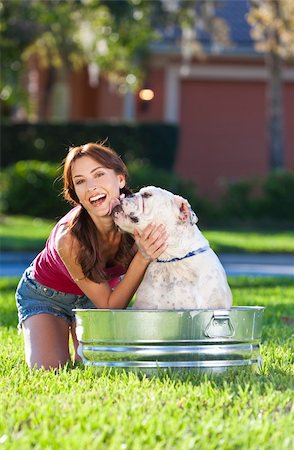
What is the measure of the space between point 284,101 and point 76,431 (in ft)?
69.5

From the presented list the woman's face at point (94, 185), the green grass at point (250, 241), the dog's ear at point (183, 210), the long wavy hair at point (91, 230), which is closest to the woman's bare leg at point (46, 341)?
the long wavy hair at point (91, 230)

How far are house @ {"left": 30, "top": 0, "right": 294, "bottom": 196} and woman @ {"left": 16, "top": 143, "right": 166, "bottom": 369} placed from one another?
1770cm

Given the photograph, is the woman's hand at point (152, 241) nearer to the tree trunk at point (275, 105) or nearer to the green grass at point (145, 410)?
the green grass at point (145, 410)

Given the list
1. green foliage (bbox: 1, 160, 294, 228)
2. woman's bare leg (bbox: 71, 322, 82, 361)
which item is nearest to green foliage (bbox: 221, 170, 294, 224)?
green foliage (bbox: 1, 160, 294, 228)

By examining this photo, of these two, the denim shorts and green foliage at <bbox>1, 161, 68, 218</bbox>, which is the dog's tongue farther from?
green foliage at <bbox>1, 161, 68, 218</bbox>

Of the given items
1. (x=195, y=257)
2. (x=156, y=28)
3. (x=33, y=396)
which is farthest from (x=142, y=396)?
(x=156, y=28)

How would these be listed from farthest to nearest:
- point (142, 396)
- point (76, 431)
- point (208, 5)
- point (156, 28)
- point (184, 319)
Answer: point (156, 28) < point (208, 5) < point (184, 319) < point (142, 396) < point (76, 431)

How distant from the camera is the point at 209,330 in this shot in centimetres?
548

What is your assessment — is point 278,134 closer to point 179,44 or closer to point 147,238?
point 179,44

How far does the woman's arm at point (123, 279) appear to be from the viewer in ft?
18.8

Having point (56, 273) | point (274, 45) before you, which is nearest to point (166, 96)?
point (274, 45)

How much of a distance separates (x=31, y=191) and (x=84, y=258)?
15680 millimetres

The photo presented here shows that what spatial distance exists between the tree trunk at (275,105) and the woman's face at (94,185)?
1650cm

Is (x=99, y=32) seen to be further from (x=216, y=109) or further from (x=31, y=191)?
(x=216, y=109)
